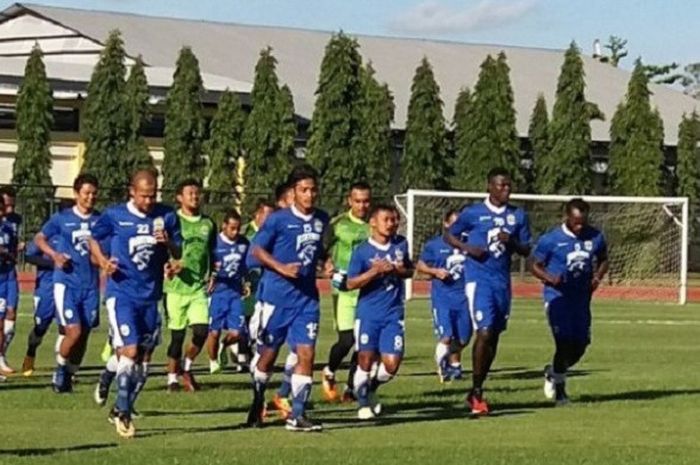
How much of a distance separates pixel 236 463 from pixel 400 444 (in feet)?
5.57

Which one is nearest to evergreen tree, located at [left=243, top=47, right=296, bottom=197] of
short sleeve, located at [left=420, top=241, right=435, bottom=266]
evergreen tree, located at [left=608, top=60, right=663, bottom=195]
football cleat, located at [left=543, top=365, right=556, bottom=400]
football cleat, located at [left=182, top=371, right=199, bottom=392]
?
evergreen tree, located at [left=608, top=60, right=663, bottom=195]

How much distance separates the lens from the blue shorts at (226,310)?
19734 mm

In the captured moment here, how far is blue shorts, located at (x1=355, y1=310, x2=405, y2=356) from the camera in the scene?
15539 millimetres

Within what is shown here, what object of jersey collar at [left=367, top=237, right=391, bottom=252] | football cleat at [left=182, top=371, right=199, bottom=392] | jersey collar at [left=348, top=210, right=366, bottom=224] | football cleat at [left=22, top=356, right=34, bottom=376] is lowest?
football cleat at [left=22, top=356, right=34, bottom=376]

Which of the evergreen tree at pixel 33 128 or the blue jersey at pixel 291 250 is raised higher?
the evergreen tree at pixel 33 128

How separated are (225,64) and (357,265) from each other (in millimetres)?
Answer: 58437

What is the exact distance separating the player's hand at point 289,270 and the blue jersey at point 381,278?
1.37 meters

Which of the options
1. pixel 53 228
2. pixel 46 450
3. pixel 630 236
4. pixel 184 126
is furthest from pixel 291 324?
pixel 184 126

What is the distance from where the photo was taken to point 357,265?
15523mm

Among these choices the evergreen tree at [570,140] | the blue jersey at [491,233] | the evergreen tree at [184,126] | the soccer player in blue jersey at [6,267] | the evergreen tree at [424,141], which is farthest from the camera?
the evergreen tree at [570,140]

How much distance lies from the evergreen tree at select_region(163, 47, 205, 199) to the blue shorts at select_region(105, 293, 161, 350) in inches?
1630

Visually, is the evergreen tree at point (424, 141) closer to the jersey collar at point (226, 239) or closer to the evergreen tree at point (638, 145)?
the evergreen tree at point (638, 145)

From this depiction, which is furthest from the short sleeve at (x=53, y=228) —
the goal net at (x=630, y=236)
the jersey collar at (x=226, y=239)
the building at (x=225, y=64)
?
the building at (x=225, y=64)

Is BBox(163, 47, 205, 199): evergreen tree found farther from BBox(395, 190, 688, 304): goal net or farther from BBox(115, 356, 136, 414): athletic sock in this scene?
BBox(115, 356, 136, 414): athletic sock
